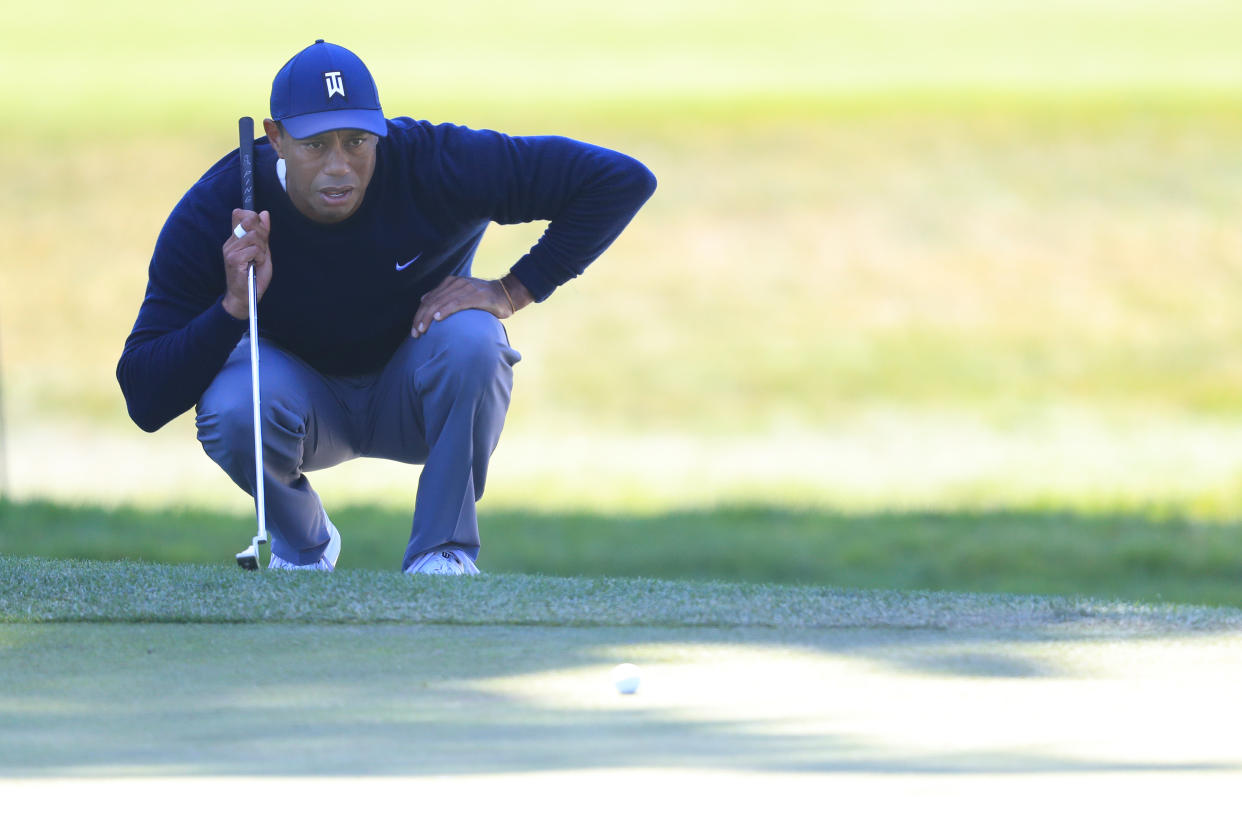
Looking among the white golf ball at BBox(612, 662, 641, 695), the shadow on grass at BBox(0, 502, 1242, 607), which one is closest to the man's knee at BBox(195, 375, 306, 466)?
the white golf ball at BBox(612, 662, 641, 695)

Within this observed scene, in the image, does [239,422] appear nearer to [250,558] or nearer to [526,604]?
[250,558]

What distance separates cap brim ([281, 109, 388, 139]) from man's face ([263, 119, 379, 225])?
0.02 m

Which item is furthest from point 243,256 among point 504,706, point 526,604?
point 504,706

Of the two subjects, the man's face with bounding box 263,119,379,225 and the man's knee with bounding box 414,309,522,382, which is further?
the man's knee with bounding box 414,309,522,382

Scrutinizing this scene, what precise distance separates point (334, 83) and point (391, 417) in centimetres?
67

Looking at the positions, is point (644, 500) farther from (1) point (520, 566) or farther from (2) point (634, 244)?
(2) point (634, 244)

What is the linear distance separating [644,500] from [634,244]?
307 centimetres

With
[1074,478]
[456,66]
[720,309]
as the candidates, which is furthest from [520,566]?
[456,66]

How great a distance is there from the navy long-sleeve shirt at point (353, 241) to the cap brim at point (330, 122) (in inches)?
5.8

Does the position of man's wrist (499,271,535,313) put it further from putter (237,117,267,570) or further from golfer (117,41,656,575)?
putter (237,117,267,570)

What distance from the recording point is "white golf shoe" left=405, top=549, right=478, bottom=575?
3193mm

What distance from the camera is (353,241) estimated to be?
10.6 ft

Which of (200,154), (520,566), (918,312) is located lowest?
(520,566)

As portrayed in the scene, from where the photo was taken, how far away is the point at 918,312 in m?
12.4
